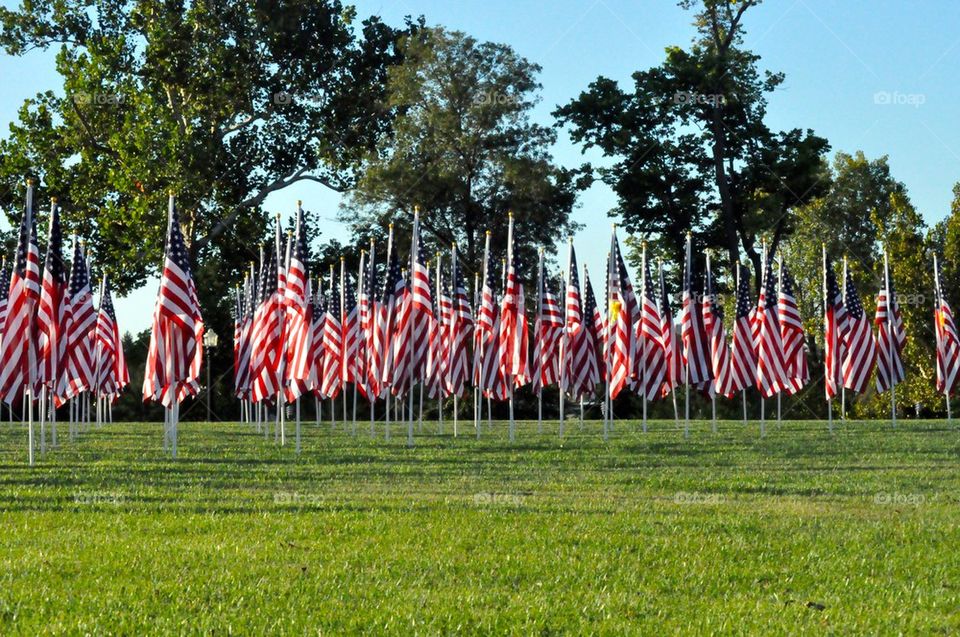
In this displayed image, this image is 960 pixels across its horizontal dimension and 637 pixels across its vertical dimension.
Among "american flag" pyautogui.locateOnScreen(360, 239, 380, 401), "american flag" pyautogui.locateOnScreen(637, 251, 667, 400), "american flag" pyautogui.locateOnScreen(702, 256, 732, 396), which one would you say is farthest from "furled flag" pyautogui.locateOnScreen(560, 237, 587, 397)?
"american flag" pyautogui.locateOnScreen(360, 239, 380, 401)

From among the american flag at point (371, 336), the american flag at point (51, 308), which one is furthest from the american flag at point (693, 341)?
the american flag at point (51, 308)

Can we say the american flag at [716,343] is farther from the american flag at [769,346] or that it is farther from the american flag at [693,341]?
the american flag at [693,341]

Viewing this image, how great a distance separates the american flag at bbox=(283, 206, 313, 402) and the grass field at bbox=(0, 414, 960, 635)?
391 centimetres

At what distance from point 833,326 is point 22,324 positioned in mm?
19387

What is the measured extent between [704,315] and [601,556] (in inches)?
870

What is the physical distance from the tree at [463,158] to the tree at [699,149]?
224cm

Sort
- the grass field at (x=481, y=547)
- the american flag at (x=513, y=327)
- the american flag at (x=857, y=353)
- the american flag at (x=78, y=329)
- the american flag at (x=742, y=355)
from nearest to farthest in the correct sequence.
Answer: the grass field at (x=481, y=547)
the american flag at (x=78, y=329)
the american flag at (x=513, y=327)
the american flag at (x=742, y=355)
the american flag at (x=857, y=353)

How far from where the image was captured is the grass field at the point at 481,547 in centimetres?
863

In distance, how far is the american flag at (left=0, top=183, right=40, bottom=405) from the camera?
21312 mm

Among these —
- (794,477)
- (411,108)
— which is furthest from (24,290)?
(411,108)

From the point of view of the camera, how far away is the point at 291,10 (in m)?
51.8

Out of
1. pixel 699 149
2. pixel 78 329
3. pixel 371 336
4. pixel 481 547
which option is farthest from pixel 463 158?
pixel 481 547

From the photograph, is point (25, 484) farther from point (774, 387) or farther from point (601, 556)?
point (774, 387)

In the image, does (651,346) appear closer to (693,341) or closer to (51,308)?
(693,341)
